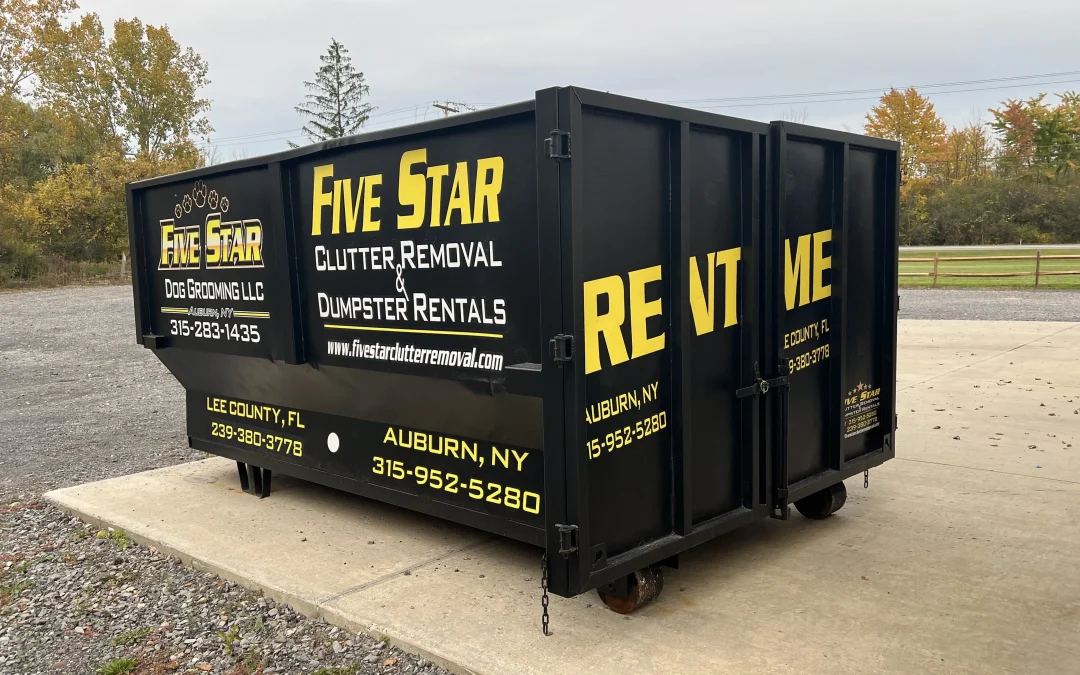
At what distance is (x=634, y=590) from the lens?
357 centimetres

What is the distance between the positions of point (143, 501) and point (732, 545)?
379 cm

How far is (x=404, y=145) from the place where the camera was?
3910 millimetres

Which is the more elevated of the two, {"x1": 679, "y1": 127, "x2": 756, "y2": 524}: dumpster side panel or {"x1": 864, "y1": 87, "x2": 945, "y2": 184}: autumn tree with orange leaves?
{"x1": 864, "y1": 87, "x2": 945, "y2": 184}: autumn tree with orange leaves

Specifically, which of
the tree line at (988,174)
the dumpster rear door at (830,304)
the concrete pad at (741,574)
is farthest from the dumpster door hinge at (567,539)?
the tree line at (988,174)

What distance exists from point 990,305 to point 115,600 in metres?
18.5

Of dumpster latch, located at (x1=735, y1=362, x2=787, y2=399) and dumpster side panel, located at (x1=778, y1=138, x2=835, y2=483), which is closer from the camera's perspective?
dumpster latch, located at (x1=735, y1=362, x2=787, y2=399)

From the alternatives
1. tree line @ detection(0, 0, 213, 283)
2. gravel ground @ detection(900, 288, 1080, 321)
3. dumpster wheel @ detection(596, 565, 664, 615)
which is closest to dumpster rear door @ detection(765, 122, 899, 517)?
dumpster wheel @ detection(596, 565, 664, 615)

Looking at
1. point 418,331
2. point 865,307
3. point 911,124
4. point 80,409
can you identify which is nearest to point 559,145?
point 418,331

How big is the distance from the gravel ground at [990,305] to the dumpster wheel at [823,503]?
12132 millimetres

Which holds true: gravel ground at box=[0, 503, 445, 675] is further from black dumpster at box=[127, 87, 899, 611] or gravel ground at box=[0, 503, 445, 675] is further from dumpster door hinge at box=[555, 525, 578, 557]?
black dumpster at box=[127, 87, 899, 611]

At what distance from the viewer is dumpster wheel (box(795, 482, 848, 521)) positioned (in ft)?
15.7

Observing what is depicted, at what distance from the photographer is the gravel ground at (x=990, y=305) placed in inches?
621

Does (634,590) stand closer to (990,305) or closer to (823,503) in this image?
(823,503)

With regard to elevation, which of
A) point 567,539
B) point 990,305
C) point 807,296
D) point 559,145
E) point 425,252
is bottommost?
point 990,305
